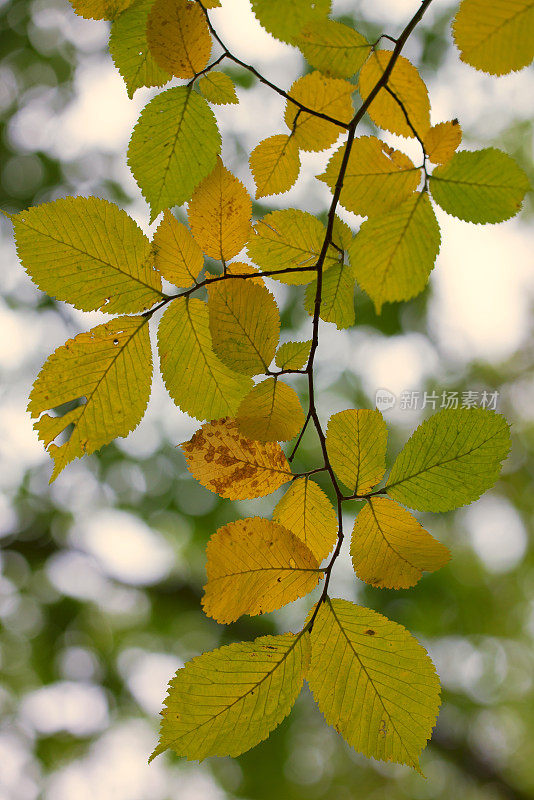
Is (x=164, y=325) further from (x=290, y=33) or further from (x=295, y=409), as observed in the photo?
(x=290, y=33)

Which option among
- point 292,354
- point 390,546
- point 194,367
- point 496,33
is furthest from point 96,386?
point 496,33

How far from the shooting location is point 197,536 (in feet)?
14.0

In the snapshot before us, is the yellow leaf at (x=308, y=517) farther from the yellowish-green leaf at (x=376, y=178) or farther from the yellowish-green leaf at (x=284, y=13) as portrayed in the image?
the yellowish-green leaf at (x=284, y=13)

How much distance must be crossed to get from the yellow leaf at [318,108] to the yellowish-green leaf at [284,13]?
232 mm

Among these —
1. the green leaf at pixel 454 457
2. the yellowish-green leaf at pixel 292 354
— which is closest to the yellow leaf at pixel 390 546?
the green leaf at pixel 454 457

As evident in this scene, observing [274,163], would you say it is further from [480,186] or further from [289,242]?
[480,186]

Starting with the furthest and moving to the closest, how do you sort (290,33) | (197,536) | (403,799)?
(197,536) → (403,799) → (290,33)

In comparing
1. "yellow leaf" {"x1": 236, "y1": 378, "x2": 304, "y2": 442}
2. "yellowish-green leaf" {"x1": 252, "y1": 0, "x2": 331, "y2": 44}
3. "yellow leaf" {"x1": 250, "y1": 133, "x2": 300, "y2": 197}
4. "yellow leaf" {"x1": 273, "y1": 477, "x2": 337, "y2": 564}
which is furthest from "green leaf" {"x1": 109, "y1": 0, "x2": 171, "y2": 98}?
"yellow leaf" {"x1": 273, "y1": 477, "x2": 337, "y2": 564}

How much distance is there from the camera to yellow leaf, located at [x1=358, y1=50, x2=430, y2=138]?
1.75 feet

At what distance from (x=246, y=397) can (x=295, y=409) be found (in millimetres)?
51

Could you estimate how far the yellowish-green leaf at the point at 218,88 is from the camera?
1.86 feet

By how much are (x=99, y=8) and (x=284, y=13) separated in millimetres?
249

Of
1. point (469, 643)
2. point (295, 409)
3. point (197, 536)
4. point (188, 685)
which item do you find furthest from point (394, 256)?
point (469, 643)

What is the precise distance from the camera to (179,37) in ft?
1.61
